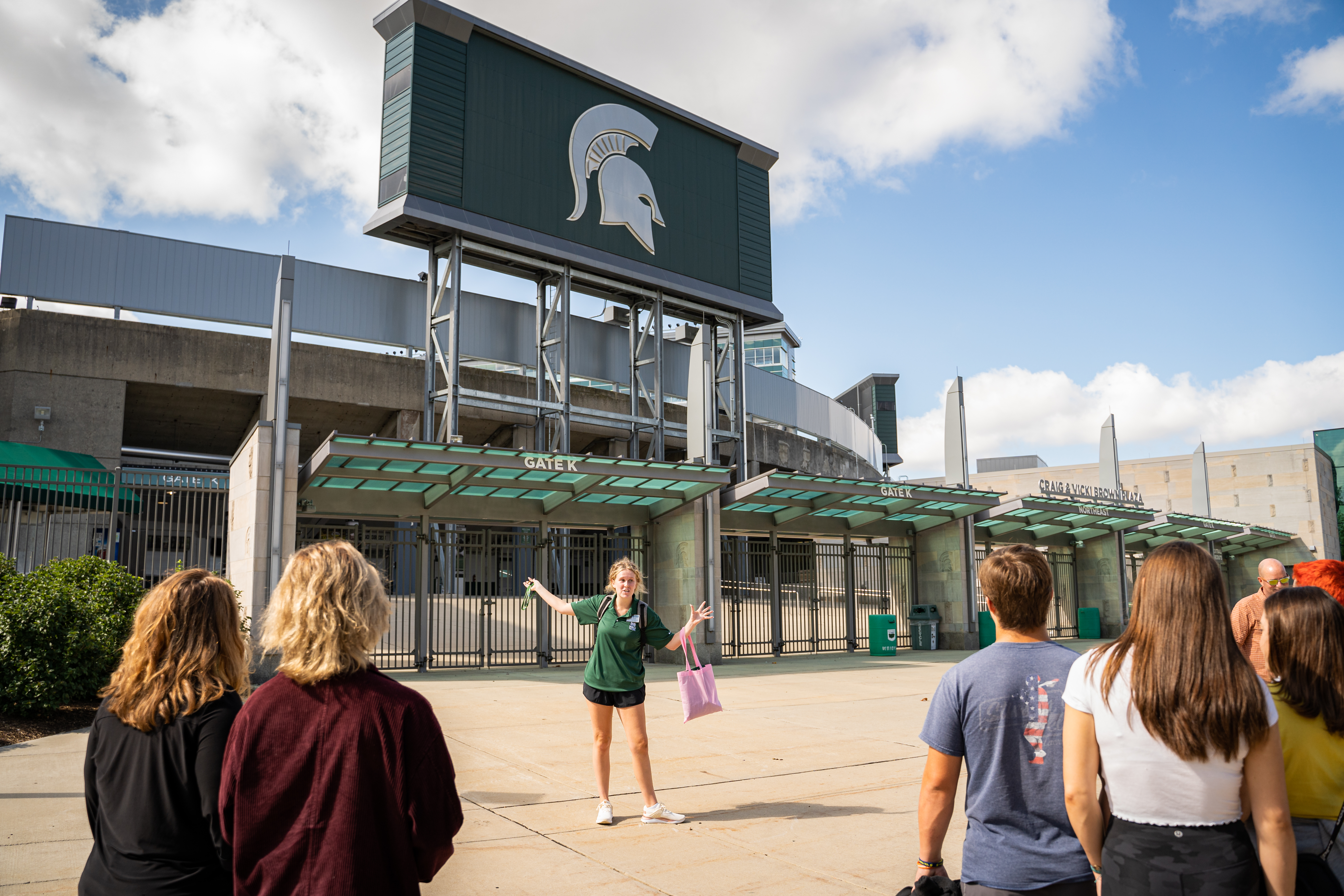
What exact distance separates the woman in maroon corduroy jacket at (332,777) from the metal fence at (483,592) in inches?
538

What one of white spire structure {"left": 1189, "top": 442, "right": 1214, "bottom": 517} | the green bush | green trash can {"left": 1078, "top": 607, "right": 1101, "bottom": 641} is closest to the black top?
the green bush

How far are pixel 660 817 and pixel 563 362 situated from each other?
18.4 meters

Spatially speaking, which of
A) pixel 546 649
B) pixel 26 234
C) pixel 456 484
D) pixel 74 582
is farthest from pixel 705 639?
pixel 26 234

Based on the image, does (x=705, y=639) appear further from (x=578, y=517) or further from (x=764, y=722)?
(x=764, y=722)

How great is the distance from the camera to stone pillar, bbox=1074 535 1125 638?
2867 centimetres

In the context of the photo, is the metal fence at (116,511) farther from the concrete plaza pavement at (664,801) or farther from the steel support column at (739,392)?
the steel support column at (739,392)

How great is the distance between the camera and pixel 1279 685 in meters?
3.06

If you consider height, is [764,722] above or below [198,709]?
below

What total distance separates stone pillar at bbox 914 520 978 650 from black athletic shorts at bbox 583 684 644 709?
18.9 meters

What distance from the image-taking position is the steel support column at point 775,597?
21219 millimetres

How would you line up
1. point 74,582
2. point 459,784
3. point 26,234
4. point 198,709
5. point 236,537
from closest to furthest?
point 198,709 → point 459,784 → point 74,582 → point 236,537 → point 26,234

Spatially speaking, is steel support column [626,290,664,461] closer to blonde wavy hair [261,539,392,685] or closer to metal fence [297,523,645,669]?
metal fence [297,523,645,669]

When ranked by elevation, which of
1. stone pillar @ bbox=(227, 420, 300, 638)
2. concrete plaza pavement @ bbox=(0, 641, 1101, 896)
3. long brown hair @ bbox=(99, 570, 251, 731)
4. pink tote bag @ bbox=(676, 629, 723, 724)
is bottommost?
concrete plaza pavement @ bbox=(0, 641, 1101, 896)

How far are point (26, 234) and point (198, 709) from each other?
81.6ft
